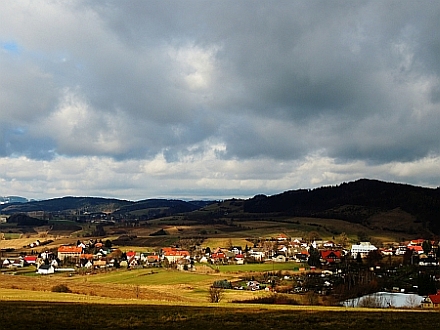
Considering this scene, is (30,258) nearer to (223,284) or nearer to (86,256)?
(86,256)

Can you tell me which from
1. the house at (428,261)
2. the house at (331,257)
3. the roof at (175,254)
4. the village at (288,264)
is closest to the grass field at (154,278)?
the village at (288,264)

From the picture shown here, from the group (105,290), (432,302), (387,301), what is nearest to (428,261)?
(387,301)

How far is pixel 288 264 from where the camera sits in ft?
394

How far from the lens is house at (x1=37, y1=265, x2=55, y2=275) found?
11050 cm

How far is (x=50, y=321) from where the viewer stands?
22.2 meters

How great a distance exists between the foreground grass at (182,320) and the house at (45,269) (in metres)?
89.2

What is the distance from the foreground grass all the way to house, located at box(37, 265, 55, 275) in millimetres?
89223

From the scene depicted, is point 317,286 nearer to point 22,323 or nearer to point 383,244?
point 22,323

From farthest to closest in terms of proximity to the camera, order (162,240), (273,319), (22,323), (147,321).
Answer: (162,240)
(273,319)
(147,321)
(22,323)

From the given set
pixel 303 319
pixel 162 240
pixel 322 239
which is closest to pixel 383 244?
pixel 322 239

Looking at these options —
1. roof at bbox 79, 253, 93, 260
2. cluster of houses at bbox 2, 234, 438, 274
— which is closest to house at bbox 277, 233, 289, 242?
cluster of houses at bbox 2, 234, 438, 274

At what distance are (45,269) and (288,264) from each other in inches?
2379

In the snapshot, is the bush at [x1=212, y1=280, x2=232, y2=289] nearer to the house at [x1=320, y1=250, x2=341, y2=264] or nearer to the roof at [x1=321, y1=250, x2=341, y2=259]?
the house at [x1=320, y1=250, x2=341, y2=264]

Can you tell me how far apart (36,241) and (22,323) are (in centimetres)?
17526
